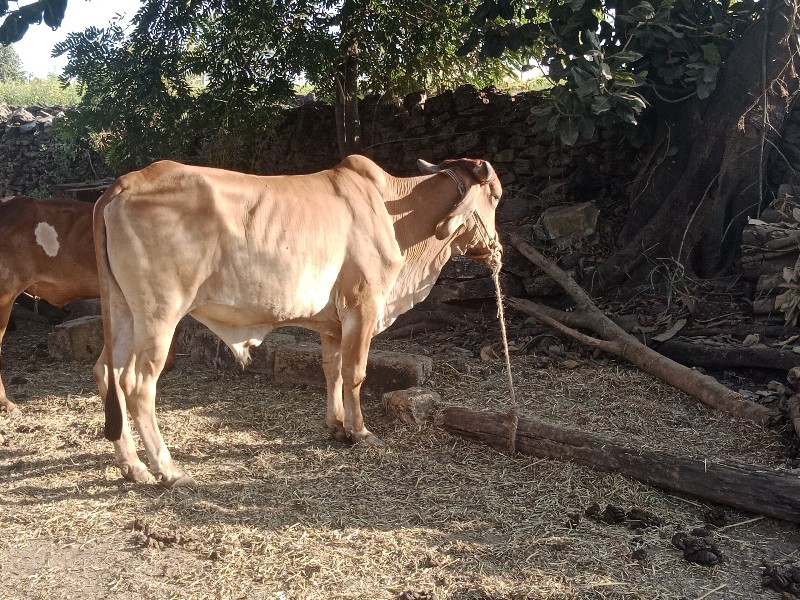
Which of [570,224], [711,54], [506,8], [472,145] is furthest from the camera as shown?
[472,145]

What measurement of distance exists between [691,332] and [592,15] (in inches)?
117

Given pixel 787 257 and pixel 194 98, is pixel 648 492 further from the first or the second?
pixel 194 98

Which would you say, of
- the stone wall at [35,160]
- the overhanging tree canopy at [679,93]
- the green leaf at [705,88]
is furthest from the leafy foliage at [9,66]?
the green leaf at [705,88]

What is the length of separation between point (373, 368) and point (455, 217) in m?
1.47

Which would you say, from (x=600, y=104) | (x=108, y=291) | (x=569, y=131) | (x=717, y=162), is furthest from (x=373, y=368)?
(x=717, y=162)

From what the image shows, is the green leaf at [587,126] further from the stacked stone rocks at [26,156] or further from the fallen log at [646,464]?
the stacked stone rocks at [26,156]

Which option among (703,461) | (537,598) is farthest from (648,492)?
(537,598)

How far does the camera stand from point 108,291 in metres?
4.33

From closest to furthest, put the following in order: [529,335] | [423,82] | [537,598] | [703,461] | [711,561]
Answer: [537,598] < [711,561] < [703,461] < [529,335] < [423,82]

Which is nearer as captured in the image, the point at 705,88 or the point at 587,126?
the point at 587,126

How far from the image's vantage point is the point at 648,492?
13.9 feet

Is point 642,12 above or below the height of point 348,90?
above

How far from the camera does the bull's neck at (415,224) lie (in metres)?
5.30

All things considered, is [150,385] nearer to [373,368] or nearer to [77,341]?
[373,368]
